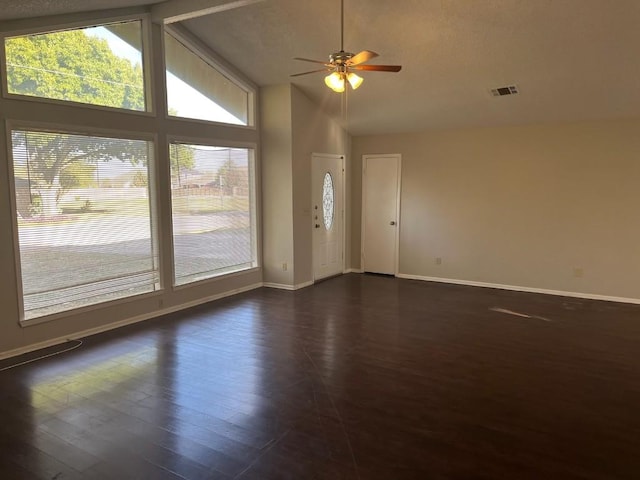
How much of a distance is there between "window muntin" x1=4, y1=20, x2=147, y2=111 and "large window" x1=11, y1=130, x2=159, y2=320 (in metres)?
0.42

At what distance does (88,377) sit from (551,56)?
5.26m

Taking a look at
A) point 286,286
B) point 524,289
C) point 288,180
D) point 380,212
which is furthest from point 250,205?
point 524,289

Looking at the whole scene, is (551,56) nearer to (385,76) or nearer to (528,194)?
(385,76)

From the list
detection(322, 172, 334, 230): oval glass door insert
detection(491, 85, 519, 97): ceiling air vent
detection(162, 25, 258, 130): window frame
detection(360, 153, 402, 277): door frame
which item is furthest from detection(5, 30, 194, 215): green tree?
detection(491, 85, 519, 97): ceiling air vent

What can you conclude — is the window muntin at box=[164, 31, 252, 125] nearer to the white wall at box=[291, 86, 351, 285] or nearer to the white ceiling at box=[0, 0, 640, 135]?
the white ceiling at box=[0, 0, 640, 135]

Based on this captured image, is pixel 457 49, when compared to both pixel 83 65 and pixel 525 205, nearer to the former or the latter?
pixel 525 205

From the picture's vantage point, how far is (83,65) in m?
4.42

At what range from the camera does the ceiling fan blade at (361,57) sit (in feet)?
11.2

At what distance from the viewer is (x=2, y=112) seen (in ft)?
12.5

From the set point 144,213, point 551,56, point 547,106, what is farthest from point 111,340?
point 547,106

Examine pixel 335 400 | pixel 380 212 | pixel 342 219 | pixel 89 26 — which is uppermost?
pixel 89 26

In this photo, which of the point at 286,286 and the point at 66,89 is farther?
the point at 286,286

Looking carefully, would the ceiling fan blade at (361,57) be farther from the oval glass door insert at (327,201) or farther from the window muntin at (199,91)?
the oval glass door insert at (327,201)

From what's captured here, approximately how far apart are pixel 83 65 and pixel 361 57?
2.86 metres
